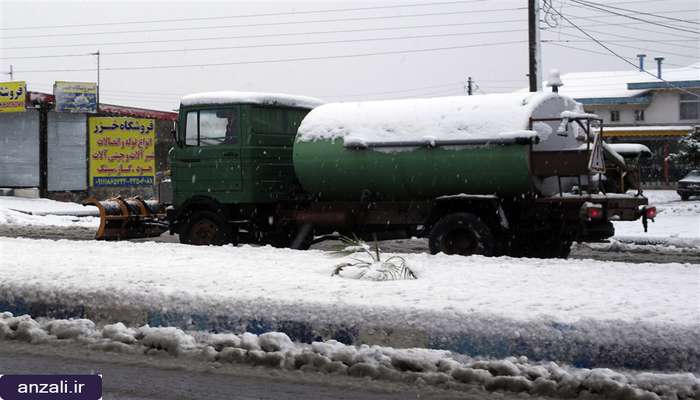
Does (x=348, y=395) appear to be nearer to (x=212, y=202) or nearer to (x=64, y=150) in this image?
(x=212, y=202)

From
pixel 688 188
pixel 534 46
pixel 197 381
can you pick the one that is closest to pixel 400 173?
pixel 197 381

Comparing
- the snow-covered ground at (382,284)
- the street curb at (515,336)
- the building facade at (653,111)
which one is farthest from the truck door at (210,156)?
the building facade at (653,111)

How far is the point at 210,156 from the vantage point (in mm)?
14375

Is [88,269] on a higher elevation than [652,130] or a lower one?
lower

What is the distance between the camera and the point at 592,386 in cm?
555

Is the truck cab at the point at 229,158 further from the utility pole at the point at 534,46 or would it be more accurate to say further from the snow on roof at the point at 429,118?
the utility pole at the point at 534,46

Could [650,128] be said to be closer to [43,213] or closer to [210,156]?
[43,213]

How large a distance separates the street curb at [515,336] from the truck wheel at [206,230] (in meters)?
6.79

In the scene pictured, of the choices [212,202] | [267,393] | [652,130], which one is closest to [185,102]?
[212,202]

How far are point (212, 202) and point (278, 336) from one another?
25.8ft

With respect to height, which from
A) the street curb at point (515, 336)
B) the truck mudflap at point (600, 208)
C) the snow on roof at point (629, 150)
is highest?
the snow on roof at point (629, 150)

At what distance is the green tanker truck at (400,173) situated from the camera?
12148 mm

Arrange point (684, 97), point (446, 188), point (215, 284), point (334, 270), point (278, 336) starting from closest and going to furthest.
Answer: point (278, 336) → point (215, 284) → point (334, 270) → point (446, 188) → point (684, 97)

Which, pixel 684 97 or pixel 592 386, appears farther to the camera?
pixel 684 97
